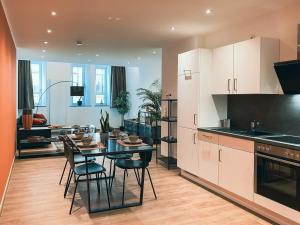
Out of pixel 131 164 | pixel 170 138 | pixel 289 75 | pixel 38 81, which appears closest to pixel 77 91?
pixel 38 81

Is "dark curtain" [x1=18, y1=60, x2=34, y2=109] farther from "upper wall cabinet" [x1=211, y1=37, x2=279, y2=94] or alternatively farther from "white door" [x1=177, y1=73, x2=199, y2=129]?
"upper wall cabinet" [x1=211, y1=37, x2=279, y2=94]

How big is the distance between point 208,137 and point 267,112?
3.02 feet

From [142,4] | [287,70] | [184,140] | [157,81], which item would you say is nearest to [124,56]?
[157,81]

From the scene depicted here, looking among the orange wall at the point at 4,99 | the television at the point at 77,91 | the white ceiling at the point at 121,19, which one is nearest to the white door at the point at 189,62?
the white ceiling at the point at 121,19

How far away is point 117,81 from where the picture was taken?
11609 mm

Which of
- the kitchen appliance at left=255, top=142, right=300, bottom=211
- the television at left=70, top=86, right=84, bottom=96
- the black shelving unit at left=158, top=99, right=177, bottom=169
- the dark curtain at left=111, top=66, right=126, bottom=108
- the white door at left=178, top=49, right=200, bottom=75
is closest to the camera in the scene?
the kitchen appliance at left=255, top=142, right=300, bottom=211

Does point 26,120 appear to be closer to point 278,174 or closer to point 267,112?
point 267,112

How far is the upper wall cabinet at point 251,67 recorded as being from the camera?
350 centimetres

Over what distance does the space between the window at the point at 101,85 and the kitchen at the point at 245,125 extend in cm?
710

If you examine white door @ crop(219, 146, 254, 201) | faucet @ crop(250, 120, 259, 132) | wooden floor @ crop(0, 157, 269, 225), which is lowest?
wooden floor @ crop(0, 157, 269, 225)

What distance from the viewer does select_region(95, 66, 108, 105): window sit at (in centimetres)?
1157

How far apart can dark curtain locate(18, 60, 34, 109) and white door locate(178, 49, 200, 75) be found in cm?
705

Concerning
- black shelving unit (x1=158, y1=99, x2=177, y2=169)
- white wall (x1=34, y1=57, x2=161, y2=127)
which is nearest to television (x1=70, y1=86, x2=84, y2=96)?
white wall (x1=34, y1=57, x2=161, y2=127)

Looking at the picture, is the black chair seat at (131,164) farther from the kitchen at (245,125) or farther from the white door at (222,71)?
the white door at (222,71)
